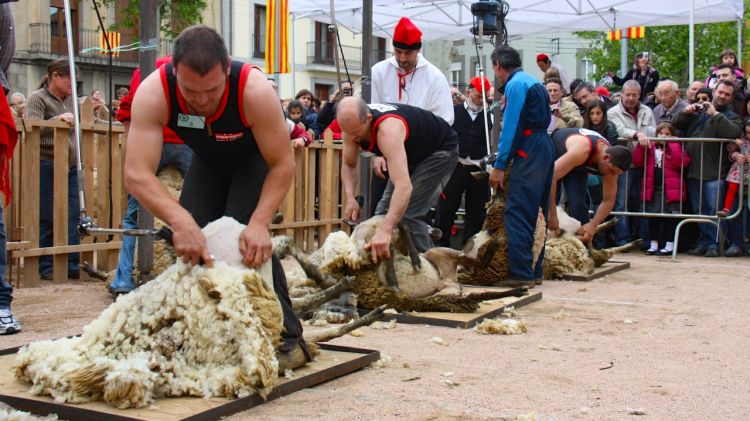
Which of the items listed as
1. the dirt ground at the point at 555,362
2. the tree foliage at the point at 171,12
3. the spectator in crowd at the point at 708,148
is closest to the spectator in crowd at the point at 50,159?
the dirt ground at the point at 555,362

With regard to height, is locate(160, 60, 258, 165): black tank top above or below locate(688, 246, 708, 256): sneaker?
above

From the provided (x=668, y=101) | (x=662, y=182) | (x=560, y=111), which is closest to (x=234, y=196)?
(x=560, y=111)

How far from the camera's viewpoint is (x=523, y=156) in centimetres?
739

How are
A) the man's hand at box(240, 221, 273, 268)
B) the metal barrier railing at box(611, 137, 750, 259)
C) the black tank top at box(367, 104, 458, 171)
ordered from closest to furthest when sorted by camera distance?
the man's hand at box(240, 221, 273, 268) → the black tank top at box(367, 104, 458, 171) → the metal barrier railing at box(611, 137, 750, 259)

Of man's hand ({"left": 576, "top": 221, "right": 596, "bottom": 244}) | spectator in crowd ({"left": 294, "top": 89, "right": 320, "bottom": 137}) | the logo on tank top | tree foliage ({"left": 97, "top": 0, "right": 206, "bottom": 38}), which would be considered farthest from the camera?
tree foliage ({"left": 97, "top": 0, "right": 206, "bottom": 38})

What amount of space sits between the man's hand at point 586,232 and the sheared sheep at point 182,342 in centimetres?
563

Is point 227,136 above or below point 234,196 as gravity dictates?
above

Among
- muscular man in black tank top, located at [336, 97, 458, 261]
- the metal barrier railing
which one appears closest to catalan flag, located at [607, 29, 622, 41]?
the metal barrier railing

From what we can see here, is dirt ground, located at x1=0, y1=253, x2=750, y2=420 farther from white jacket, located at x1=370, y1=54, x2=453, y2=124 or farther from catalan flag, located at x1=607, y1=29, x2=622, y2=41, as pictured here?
catalan flag, located at x1=607, y1=29, x2=622, y2=41

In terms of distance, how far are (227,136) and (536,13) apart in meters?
12.9

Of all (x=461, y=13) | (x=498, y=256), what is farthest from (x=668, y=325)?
(x=461, y=13)

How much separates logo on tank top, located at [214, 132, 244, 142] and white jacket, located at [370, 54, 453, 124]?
3.83 metres

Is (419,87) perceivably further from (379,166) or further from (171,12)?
(171,12)

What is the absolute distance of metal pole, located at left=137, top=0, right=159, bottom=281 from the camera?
6.33m
